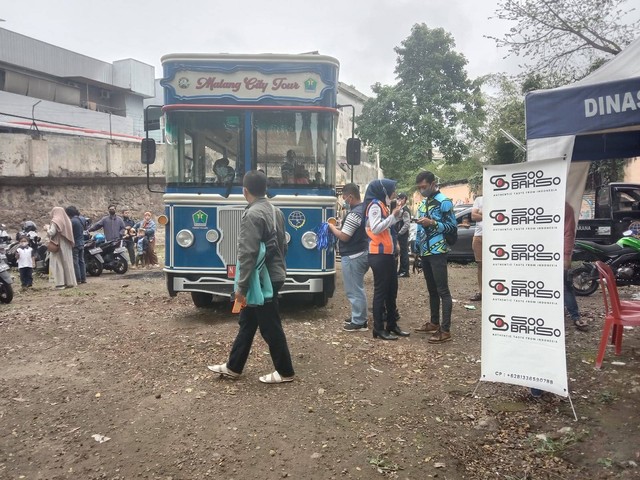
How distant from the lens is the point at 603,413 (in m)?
3.78

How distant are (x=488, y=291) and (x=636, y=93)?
1.82 meters

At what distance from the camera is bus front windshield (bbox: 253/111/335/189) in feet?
21.5

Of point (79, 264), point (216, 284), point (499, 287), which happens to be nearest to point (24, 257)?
point (79, 264)

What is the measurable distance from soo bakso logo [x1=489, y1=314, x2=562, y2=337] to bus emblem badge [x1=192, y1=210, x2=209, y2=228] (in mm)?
3939

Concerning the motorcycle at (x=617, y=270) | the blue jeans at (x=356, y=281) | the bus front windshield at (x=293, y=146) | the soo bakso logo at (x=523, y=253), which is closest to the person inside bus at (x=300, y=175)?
the bus front windshield at (x=293, y=146)

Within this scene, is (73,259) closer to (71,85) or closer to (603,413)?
(603,413)

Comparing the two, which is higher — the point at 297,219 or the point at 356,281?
the point at 297,219

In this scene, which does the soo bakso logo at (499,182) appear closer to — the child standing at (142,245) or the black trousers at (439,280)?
the black trousers at (439,280)

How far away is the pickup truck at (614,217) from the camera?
10812mm

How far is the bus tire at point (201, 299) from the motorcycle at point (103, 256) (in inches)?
212

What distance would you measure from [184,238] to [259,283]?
2669 mm

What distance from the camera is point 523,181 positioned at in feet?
12.4

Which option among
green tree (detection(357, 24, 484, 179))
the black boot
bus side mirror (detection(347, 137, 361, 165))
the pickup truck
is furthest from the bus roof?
green tree (detection(357, 24, 484, 179))

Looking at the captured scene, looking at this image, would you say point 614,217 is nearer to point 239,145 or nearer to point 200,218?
point 239,145
